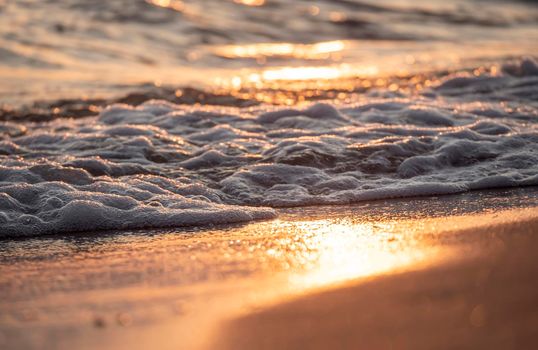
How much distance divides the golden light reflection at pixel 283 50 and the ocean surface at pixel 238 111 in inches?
1.1

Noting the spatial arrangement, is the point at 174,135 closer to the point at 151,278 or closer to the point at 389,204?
the point at 389,204

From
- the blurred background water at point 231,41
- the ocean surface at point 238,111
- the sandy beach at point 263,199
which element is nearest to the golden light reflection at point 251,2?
the blurred background water at point 231,41

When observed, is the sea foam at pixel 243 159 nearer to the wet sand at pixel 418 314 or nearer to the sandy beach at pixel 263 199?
the sandy beach at pixel 263 199

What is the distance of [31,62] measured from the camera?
800cm

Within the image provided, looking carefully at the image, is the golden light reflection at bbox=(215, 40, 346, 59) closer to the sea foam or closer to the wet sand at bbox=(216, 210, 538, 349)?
the sea foam

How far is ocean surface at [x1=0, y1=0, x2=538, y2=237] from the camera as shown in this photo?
4.18 m

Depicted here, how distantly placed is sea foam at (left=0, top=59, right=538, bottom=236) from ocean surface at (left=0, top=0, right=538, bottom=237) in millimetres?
13

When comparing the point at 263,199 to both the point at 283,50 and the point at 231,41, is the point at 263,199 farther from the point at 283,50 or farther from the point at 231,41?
the point at 231,41

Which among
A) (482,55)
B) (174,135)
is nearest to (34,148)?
(174,135)

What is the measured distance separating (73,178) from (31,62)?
403 centimetres

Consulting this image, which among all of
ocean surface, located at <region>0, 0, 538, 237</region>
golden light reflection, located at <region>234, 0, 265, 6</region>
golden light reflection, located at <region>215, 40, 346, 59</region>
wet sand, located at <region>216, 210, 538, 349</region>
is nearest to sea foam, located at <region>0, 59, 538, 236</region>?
ocean surface, located at <region>0, 0, 538, 237</region>

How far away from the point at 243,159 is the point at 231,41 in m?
5.17

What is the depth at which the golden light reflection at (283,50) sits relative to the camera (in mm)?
9164

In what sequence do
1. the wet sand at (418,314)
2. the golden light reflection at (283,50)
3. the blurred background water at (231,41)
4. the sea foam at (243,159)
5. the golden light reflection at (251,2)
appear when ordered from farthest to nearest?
1. the golden light reflection at (251,2)
2. the golden light reflection at (283,50)
3. the blurred background water at (231,41)
4. the sea foam at (243,159)
5. the wet sand at (418,314)
